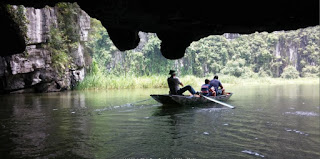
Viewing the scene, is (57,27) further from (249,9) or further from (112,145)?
(249,9)

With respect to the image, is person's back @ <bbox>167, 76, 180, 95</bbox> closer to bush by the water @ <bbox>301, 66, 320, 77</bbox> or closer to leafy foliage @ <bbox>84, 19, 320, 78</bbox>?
leafy foliage @ <bbox>84, 19, 320, 78</bbox>

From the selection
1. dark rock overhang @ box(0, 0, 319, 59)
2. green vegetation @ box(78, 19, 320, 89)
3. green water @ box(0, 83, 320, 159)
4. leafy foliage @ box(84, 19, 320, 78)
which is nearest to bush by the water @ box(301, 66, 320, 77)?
green vegetation @ box(78, 19, 320, 89)

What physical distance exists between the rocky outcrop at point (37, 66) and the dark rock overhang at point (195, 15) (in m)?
11.1

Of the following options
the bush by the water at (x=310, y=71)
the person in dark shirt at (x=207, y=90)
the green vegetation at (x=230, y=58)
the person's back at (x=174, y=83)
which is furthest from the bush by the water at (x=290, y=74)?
the person's back at (x=174, y=83)

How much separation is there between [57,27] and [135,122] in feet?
47.0

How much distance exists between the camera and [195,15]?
3701mm

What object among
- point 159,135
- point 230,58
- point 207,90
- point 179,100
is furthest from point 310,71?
point 159,135

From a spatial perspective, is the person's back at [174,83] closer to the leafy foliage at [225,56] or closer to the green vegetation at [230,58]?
the green vegetation at [230,58]

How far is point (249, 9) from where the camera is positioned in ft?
11.3

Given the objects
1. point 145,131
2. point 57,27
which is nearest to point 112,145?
point 145,131

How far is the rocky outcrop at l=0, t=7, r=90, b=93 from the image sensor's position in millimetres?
14828

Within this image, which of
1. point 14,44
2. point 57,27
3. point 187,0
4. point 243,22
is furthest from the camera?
point 57,27

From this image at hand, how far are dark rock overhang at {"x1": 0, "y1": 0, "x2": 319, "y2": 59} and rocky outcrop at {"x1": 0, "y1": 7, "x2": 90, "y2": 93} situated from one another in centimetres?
1106

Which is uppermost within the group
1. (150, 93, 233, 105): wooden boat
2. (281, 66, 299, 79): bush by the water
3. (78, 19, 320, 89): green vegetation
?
(78, 19, 320, 89): green vegetation
